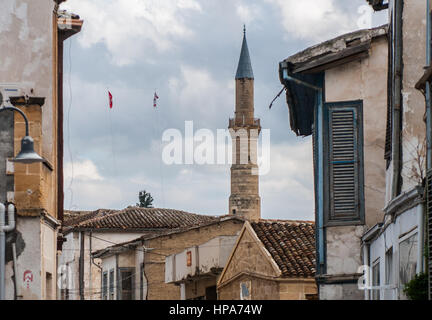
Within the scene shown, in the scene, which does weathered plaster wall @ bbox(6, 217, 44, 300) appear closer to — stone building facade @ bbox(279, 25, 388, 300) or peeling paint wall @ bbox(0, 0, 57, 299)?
Result: peeling paint wall @ bbox(0, 0, 57, 299)

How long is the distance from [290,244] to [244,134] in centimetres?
8920

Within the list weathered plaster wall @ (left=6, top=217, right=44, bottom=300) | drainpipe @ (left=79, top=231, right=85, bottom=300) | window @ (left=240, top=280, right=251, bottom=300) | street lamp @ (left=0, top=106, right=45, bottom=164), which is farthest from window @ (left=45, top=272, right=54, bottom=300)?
drainpipe @ (left=79, top=231, right=85, bottom=300)

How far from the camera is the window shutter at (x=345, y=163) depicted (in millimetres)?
21406

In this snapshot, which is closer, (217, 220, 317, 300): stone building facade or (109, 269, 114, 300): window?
(217, 220, 317, 300): stone building facade

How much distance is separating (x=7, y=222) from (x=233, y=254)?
13896mm

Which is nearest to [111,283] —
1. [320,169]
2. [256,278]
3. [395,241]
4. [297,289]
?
[256,278]

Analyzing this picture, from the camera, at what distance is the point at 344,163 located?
2155cm

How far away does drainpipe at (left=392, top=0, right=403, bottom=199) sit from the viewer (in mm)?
17188

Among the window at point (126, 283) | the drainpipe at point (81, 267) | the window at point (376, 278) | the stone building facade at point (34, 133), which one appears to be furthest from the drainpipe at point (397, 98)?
the drainpipe at point (81, 267)

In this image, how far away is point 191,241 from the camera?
1777 inches

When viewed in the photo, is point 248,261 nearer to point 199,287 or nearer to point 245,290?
point 245,290

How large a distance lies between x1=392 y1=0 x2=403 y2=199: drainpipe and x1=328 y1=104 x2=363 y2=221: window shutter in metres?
3.93

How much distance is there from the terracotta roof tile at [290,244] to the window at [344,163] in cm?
869
